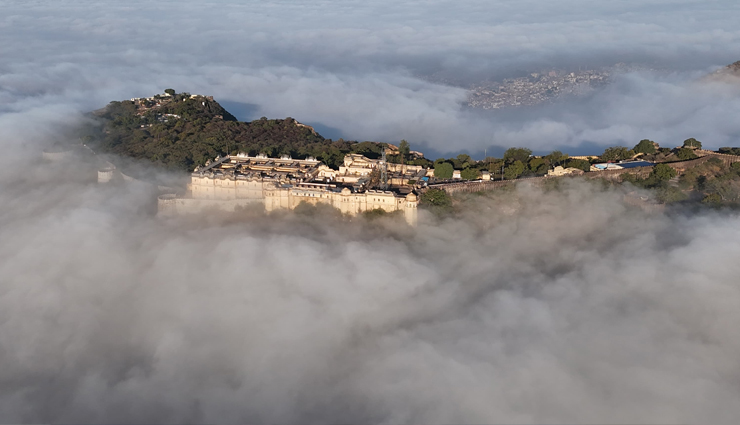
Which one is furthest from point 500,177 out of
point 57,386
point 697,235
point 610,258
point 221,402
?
point 57,386

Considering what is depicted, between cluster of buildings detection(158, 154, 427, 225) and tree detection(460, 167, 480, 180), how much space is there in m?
1.87

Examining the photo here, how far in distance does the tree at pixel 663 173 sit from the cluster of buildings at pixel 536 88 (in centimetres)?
2803

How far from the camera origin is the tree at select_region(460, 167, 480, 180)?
28.9 meters

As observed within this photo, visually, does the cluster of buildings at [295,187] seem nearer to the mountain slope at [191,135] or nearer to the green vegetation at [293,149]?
the green vegetation at [293,149]

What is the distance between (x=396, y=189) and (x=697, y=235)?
11.7 meters

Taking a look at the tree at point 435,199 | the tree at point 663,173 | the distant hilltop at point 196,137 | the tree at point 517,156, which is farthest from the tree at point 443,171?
the tree at point 663,173

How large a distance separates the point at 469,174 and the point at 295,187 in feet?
25.3

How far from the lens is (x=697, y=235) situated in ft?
83.9

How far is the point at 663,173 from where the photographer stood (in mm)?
29375

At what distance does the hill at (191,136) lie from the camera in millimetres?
34094

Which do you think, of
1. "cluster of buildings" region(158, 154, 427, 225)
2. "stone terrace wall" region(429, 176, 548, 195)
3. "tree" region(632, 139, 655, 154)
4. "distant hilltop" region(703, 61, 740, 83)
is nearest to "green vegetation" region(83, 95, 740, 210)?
"tree" region(632, 139, 655, 154)

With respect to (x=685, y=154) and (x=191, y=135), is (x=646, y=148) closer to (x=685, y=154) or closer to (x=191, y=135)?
(x=685, y=154)

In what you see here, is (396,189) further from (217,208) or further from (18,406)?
(18,406)

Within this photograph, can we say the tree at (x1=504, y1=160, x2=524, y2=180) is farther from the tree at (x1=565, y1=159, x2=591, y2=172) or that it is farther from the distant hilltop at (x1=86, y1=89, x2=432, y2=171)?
the distant hilltop at (x1=86, y1=89, x2=432, y2=171)
